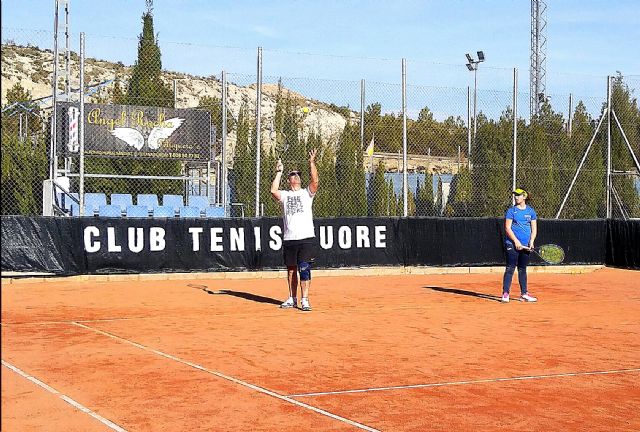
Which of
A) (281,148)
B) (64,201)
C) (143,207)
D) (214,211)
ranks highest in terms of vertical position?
(281,148)

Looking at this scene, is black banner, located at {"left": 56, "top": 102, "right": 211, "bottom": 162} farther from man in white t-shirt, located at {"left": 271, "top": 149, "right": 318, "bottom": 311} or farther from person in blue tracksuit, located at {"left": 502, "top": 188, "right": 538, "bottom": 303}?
person in blue tracksuit, located at {"left": 502, "top": 188, "right": 538, "bottom": 303}

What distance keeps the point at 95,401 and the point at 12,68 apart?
210 feet

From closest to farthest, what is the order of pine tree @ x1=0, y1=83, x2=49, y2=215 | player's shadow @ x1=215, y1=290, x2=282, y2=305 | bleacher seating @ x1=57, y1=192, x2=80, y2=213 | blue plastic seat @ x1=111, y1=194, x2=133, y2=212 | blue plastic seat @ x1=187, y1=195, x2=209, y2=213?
player's shadow @ x1=215, y1=290, x2=282, y2=305 → pine tree @ x1=0, y1=83, x2=49, y2=215 → bleacher seating @ x1=57, y1=192, x2=80, y2=213 → blue plastic seat @ x1=111, y1=194, x2=133, y2=212 → blue plastic seat @ x1=187, y1=195, x2=209, y2=213

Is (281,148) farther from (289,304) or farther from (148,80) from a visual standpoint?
(289,304)

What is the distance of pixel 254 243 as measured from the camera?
18547 millimetres

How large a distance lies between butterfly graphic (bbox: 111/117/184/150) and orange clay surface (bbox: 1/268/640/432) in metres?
9.73

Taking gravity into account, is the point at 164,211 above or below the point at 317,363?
Answer: above

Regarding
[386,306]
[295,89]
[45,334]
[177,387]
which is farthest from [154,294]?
[177,387]

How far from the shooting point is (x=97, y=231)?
1703cm

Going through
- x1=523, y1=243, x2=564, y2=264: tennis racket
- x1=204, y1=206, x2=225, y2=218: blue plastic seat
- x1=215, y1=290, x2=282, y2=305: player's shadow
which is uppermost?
x1=204, y1=206, x2=225, y2=218: blue plastic seat

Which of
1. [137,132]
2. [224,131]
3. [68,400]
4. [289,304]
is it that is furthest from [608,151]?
[68,400]

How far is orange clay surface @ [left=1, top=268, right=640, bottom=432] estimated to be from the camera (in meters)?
5.70

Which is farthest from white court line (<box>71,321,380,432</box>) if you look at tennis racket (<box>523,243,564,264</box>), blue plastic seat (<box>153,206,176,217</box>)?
tennis racket (<box>523,243,564,264</box>)

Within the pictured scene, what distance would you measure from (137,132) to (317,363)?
1710cm
